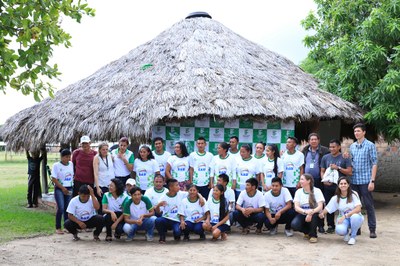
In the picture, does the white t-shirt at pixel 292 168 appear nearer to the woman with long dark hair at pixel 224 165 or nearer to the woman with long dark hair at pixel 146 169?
the woman with long dark hair at pixel 224 165

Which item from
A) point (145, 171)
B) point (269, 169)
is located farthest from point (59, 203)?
point (269, 169)

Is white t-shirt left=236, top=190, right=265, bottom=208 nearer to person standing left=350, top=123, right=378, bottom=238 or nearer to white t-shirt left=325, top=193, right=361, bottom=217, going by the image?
white t-shirt left=325, top=193, right=361, bottom=217

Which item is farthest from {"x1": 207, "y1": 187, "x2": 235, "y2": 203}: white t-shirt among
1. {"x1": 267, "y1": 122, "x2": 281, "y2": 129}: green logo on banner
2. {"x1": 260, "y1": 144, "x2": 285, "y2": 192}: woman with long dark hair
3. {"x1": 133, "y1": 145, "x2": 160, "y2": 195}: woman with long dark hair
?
{"x1": 267, "y1": 122, "x2": 281, "y2": 129}: green logo on banner

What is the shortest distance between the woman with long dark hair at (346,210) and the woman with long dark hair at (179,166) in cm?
213

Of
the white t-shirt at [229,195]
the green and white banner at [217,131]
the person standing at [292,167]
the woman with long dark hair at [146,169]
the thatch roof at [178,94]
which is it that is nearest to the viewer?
the white t-shirt at [229,195]

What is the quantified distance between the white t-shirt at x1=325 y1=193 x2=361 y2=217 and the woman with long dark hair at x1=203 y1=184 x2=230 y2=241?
1.42 metres

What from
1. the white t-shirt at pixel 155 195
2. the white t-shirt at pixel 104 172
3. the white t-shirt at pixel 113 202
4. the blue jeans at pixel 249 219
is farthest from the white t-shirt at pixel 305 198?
the white t-shirt at pixel 104 172

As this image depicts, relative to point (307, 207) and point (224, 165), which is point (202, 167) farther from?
point (307, 207)

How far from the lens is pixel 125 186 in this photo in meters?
7.70

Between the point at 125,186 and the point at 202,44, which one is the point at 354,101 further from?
the point at 125,186

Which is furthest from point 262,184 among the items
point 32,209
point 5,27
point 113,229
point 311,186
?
point 32,209

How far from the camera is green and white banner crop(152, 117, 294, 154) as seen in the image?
9.46 meters

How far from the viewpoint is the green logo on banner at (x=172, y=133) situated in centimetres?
948

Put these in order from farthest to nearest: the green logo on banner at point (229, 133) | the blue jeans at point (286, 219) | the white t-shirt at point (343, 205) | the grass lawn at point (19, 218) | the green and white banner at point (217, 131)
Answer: the green logo on banner at point (229, 133), the green and white banner at point (217, 131), the grass lawn at point (19, 218), the blue jeans at point (286, 219), the white t-shirt at point (343, 205)
